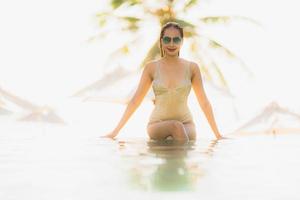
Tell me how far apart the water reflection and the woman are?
0.47 feet

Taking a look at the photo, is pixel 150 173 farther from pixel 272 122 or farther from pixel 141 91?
pixel 272 122

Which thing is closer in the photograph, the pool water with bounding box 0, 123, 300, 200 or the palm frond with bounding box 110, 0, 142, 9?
the pool water with bounding box 0, 123, 300, 200

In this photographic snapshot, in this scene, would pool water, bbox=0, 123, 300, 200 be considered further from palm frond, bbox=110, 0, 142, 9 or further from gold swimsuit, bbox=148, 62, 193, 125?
palm frond, bbox=110, 0, 142, 9

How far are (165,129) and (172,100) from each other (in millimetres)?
285

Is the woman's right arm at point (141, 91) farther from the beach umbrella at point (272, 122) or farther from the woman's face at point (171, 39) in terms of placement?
the beach umbrella at point (272, 122)

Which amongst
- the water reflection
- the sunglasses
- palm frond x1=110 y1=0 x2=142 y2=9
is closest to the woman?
the sunglasses

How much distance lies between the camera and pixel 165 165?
3.25m

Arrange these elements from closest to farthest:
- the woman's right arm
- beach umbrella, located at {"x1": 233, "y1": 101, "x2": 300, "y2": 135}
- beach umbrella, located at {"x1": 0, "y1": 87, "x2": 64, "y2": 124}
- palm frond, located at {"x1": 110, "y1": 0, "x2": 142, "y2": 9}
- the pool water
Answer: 1. the pool water
2. the woman's right arm
3. beach umbrella, located at {"x1": 233, "y1": 101, "x2": 300, "y2": 135}
4. beach umbrella, located at {"x1": 0, "y1": 87, "x2": 64, "y2": 124}
5. palm frond, located at {"x1": 110, "y1": 0, "x2": 142, "y2": 9}

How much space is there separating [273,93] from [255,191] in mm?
11775

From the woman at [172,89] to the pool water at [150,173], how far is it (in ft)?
0.91

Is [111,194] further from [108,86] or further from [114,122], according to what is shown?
[108,86]

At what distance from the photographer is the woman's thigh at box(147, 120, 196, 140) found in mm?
→ 4750

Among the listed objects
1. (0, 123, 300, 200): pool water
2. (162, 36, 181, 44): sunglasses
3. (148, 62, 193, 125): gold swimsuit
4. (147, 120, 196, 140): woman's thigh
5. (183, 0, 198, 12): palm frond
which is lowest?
(0, 123, 300, 200): pool water

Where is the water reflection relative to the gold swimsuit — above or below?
below
